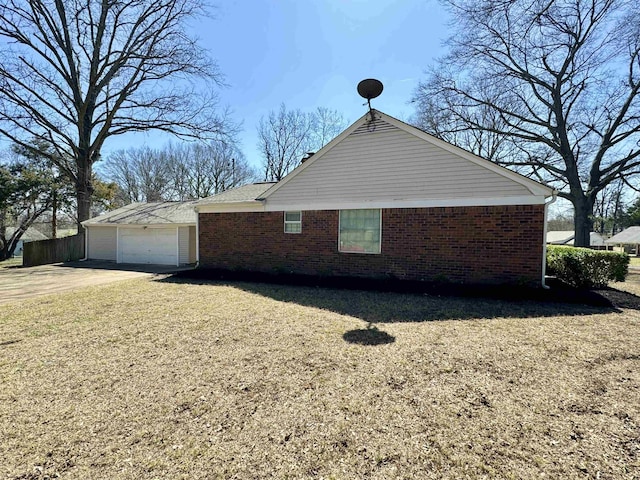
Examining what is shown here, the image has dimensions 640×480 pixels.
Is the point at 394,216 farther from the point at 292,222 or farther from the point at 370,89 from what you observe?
the point at 370,89

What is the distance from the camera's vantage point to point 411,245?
911 cm

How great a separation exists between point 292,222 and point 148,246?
10.3 meters

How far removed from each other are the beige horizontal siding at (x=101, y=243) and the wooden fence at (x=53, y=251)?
0.96 meters

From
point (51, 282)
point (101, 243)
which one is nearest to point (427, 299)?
point (51, 282)

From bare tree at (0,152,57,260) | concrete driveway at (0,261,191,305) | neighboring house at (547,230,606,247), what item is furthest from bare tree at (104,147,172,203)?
neighboring house at (547,230,606,247)

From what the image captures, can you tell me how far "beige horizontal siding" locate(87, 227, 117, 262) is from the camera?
61.8ft

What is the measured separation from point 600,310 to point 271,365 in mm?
6956

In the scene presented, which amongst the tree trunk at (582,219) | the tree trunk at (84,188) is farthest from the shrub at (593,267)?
the tree trunk at (84,188)

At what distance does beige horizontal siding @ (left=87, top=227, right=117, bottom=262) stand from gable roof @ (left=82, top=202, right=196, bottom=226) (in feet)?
2.33

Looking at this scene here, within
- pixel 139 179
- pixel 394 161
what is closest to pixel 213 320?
pixel 394 161

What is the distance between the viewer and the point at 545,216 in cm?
779

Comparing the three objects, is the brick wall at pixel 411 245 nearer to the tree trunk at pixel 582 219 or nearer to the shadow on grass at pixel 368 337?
the shadow on grass at pixel 368 337

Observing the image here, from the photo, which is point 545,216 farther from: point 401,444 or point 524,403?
point 401,444

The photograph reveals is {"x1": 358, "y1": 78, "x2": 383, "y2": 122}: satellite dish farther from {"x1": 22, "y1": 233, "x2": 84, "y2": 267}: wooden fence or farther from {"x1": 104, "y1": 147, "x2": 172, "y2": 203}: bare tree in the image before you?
{"x1": 104, "y1": 147, "x2": 172, "y2": 203}: bare tree
